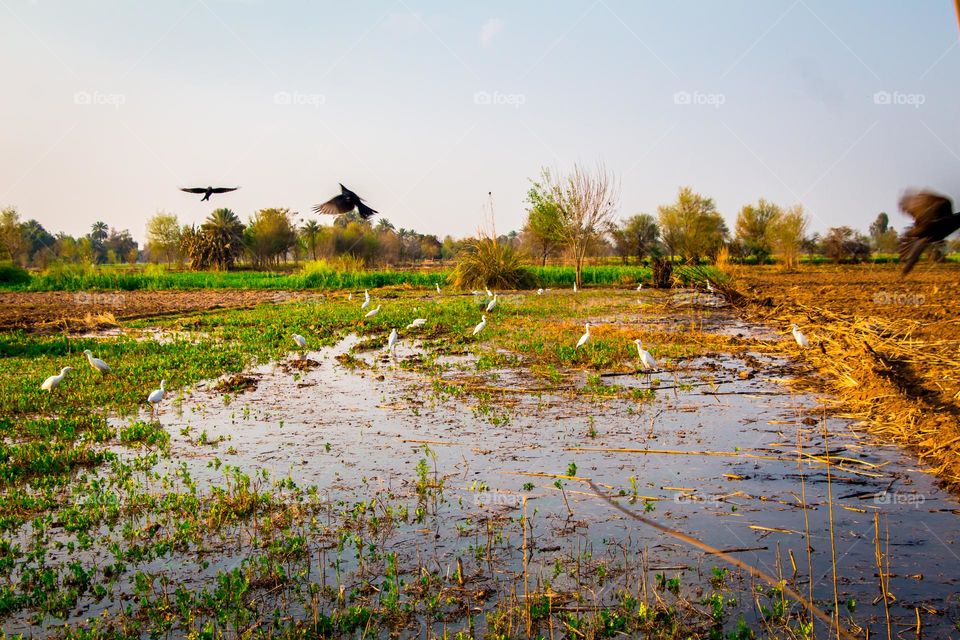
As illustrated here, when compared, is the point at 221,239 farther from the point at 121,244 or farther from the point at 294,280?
the point at 121,244

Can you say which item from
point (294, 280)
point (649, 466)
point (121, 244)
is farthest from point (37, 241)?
point (649, 466)

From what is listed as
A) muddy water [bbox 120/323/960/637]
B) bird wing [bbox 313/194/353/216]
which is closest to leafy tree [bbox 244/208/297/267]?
bird wing [bbox 313/194/353/216]

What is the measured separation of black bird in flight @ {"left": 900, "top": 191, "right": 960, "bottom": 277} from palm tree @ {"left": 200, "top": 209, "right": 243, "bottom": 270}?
185 ft

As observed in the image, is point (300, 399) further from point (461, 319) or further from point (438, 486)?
point (461, 319)

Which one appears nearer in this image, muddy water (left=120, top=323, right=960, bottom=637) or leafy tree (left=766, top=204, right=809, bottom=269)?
muddy water (left=120, top=323, right=960, bottom=637)

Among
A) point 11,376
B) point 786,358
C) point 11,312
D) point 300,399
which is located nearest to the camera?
point 300,399

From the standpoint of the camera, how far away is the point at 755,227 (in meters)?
60.7

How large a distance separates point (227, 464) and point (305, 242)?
66.7 m

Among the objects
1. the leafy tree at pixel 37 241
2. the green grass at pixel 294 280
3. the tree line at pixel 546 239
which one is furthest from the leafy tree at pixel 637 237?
the leafy tree at pixel 37 241

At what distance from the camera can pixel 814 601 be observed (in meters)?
3.78

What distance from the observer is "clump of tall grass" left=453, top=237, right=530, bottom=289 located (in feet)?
104

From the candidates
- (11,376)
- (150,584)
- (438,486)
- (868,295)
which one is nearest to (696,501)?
(438,486)

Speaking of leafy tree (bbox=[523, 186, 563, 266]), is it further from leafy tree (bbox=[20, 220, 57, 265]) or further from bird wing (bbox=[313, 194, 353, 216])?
leafy tree (bbox=[20, 220, 57, 265])

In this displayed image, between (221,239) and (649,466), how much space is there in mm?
56177
